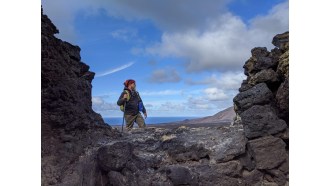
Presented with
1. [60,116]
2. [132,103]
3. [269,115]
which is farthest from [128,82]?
[269,115]

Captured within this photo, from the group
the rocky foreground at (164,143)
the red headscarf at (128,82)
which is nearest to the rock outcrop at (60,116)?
the rocky foreground at (164,143)

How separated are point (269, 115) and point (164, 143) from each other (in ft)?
6.65

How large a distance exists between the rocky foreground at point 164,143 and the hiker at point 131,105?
1.59m

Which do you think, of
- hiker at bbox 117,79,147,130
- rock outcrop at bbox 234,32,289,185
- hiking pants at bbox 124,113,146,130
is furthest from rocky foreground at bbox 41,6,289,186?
hiking pants at bbox 124,113,146,130

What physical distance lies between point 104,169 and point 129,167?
456 millimetres

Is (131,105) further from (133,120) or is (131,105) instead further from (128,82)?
(128,82)

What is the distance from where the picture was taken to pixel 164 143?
24.4 ft

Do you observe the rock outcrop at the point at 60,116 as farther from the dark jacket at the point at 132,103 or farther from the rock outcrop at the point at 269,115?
the rock outcrop at the point at 269,115

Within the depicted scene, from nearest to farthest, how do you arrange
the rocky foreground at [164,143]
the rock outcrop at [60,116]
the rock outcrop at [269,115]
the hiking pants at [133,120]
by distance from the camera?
the rock outcrop at [60,116] < the rocky foreground at [164,143] < the rock outcrop at [269,115] < the hiking pants at [133,120]

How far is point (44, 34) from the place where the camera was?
6.41 meters

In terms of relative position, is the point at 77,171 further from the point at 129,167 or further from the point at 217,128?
the point at 217,128

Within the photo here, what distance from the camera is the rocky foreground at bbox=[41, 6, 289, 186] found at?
21.3ft

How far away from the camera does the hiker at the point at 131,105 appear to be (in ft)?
29.3

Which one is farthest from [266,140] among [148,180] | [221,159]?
[148,180]
